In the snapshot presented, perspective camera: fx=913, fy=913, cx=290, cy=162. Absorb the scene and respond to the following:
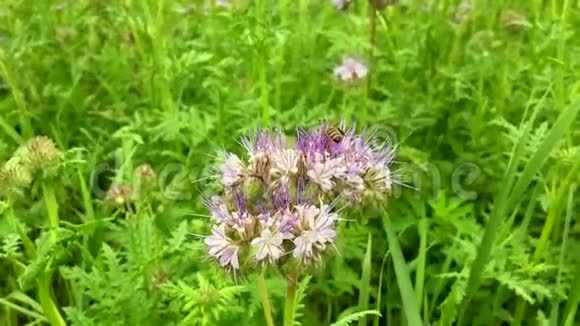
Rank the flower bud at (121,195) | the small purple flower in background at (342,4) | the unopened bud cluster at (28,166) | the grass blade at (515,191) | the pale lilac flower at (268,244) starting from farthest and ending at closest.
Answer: the small purple flower in background at (342,4) < the flower bud at (121,195) < the grass blade at (515,191) < the unopened bud cluster at (28,166) < the pale lilac flower at (268,244)

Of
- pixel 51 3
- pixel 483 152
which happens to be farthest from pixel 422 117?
pixel 51 3

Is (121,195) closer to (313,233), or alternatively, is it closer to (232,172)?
(232,172)

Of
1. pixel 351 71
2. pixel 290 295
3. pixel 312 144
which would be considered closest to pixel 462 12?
pixel 351 71

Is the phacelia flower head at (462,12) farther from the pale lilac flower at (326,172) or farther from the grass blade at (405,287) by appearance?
the pale lilac flower at (326,172)

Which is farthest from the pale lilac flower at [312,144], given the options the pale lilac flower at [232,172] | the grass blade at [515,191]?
the grass blade at [515,191]

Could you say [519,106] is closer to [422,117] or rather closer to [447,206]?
[422,117]

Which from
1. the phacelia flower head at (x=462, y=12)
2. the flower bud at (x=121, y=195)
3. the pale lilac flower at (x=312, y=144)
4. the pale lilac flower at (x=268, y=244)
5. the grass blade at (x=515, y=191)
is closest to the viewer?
the pale lilac flower at (x=268, y=244)
